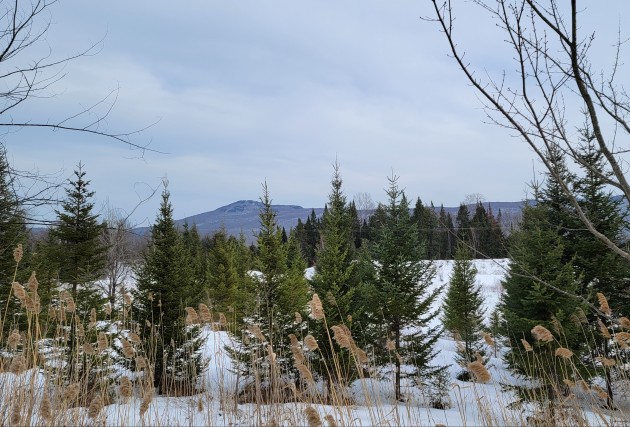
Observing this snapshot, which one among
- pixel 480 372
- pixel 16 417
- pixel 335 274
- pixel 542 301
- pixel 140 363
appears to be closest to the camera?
pixel 480 372

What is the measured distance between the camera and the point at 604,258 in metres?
15.7

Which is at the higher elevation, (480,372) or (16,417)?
(480,372)

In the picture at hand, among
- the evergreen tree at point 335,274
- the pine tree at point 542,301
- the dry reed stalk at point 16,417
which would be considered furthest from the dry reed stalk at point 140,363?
the pine tree at point 542,301

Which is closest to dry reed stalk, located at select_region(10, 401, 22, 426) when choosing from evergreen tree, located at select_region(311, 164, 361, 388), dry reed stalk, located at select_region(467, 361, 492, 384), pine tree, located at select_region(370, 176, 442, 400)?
dry reed stalk, located at select_region(467, 361, 492, 384)

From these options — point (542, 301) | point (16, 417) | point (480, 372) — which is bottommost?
point (542, 301)

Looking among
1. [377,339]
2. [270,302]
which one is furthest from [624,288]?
[270,302]

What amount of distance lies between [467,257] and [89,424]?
19192 millimetres

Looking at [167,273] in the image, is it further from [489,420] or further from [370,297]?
[489,420]

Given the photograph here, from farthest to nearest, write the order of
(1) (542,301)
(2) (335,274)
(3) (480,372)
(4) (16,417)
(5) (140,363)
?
(2) (335,274)
(1) (542,301)
(5) (140,363)
(4) (16,417)
(3) (480,372)

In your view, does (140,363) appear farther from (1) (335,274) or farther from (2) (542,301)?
(2) (542,301)

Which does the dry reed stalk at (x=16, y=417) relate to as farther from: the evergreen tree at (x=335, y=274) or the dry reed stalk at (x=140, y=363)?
the evergreen tree at (x=335, y=274)

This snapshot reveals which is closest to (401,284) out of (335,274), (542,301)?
(335,274)

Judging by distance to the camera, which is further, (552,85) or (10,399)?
(10,399)

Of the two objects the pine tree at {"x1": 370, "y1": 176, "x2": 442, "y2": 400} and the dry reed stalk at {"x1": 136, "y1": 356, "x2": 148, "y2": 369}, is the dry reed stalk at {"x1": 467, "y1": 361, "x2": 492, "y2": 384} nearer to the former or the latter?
the dry reed stalk at {"x1": 136, "y1": 356, "x2": 148, "y2": 369}
